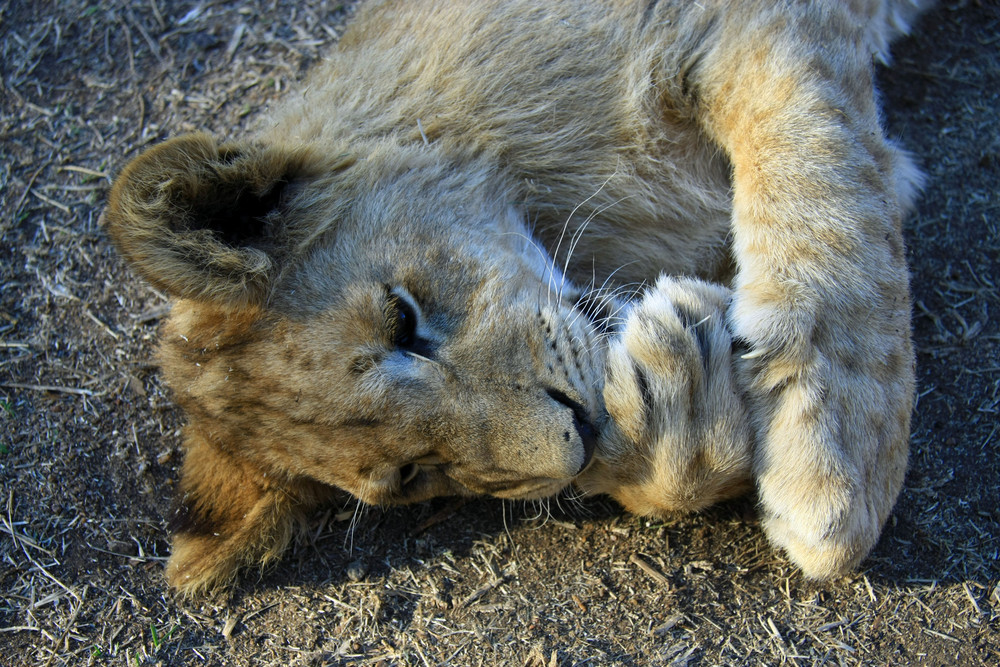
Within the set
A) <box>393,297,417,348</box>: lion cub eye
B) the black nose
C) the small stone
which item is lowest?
the small stone

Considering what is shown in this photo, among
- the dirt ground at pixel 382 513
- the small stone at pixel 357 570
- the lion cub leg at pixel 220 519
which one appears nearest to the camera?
the dirt ground at pixel 382 513

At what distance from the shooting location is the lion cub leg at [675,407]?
7.50ft

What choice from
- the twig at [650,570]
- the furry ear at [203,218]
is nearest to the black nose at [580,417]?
the twig at [650,570]

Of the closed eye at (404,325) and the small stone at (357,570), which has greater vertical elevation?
the closed eye at (404,325)

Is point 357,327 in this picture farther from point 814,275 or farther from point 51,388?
point 51,388

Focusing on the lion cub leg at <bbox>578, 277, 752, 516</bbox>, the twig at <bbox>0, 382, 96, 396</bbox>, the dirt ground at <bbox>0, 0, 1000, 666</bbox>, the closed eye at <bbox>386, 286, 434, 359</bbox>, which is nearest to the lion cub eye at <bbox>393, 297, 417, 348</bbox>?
the closed eye at <bbox>386, 286, 434, 359</bbox>

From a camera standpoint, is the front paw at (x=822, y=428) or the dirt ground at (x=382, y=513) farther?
the dirt ground at (x=382, y=513)

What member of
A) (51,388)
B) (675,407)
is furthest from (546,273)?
(51,388)

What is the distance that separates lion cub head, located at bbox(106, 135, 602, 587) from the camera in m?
2.27

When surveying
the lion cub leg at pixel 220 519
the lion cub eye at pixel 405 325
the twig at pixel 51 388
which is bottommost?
the twig at pixel 51 388

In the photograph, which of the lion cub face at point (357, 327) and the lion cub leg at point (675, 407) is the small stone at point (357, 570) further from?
the lion cub leg at point (675, 407)

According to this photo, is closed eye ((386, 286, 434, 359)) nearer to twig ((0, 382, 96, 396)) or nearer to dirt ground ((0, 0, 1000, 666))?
dirt ground ((0, 0, 1000, 666))

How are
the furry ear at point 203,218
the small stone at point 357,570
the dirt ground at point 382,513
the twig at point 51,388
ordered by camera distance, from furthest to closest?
1. the twig at point 51,388
2. the small stone at point 357,570
3. the dirt ground at point 382,513
4. the furry ear at point 203,218

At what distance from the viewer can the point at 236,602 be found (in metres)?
2.87
